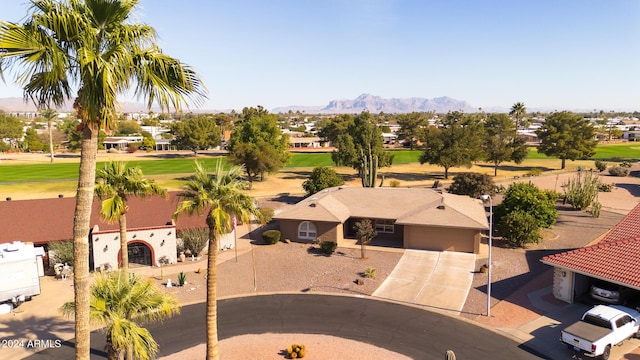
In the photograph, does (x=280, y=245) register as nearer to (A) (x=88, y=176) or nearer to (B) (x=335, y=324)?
(B) (x=335, y=324)

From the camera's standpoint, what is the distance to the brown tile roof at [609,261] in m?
21.6

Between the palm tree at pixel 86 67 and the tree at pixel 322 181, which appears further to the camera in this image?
the tree at pixel 322 181

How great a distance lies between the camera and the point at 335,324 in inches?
866

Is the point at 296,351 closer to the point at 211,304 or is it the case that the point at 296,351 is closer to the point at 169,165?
the point at 211,304

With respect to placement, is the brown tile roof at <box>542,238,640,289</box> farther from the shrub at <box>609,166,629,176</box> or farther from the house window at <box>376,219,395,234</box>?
the shrub at <box>609,166,629,176</box>

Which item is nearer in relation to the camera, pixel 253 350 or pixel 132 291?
pixel 132 291

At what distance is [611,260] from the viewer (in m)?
23.1

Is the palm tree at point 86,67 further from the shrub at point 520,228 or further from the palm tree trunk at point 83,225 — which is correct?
the shrub at point 520,228

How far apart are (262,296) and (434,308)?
10.1 m

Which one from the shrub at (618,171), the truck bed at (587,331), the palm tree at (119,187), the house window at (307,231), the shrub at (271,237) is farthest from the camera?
the shrub at (618,171)

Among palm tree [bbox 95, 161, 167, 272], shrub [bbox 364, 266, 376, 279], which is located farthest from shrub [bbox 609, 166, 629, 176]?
palm tree [bbox 95, 161, 167, 272]

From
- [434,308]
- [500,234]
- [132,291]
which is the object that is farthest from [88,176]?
[500,234]

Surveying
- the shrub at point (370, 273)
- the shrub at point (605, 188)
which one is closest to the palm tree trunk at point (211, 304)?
A: the shrub at point (370, 273)

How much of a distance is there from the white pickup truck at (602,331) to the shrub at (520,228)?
13.2 m
